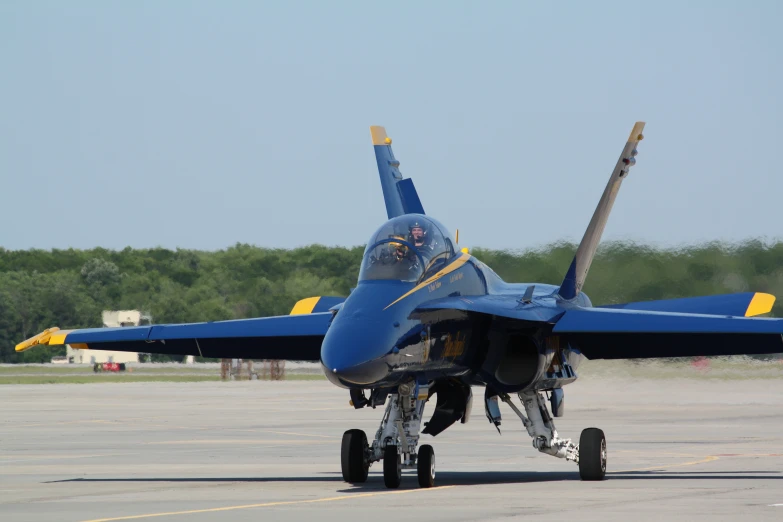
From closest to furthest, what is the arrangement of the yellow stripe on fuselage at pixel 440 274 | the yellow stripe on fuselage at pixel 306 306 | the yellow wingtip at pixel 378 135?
the yellow stripe on fuselage at pixel 440 274
the yellow stripe on fuselage at pixel 306 306
the yellow wingtip at pixel 378 135

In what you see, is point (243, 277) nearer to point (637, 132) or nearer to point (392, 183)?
point (392, 183)

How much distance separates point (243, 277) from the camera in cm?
7444

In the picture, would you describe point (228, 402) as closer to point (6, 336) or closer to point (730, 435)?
point (730, 435)

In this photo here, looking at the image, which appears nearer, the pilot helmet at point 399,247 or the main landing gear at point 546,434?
the pilot helmet at point 399,247

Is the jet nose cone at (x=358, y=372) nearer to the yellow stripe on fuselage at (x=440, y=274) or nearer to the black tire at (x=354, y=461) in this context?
the yellow stripe on fuselage at (x=440, y=274)

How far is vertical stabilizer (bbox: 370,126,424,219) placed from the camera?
2094cm

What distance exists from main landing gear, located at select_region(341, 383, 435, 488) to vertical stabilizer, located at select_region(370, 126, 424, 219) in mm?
5512

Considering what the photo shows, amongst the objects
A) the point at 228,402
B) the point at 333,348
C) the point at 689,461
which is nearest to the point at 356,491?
the point at 333,348

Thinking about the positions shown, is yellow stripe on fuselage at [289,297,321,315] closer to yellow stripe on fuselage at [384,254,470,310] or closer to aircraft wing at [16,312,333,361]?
aircraft wing at [16,312,333,361]

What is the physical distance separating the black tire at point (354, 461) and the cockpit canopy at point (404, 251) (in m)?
2.19

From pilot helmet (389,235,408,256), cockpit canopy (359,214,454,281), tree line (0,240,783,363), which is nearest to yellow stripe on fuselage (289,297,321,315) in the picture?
cockpit canopy (359,214,454,281)

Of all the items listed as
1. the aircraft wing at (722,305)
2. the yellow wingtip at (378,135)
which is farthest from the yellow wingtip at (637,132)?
the yellow wingtip at (378,135)

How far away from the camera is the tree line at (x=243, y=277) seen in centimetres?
3616

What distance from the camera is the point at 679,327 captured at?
15.6 m
